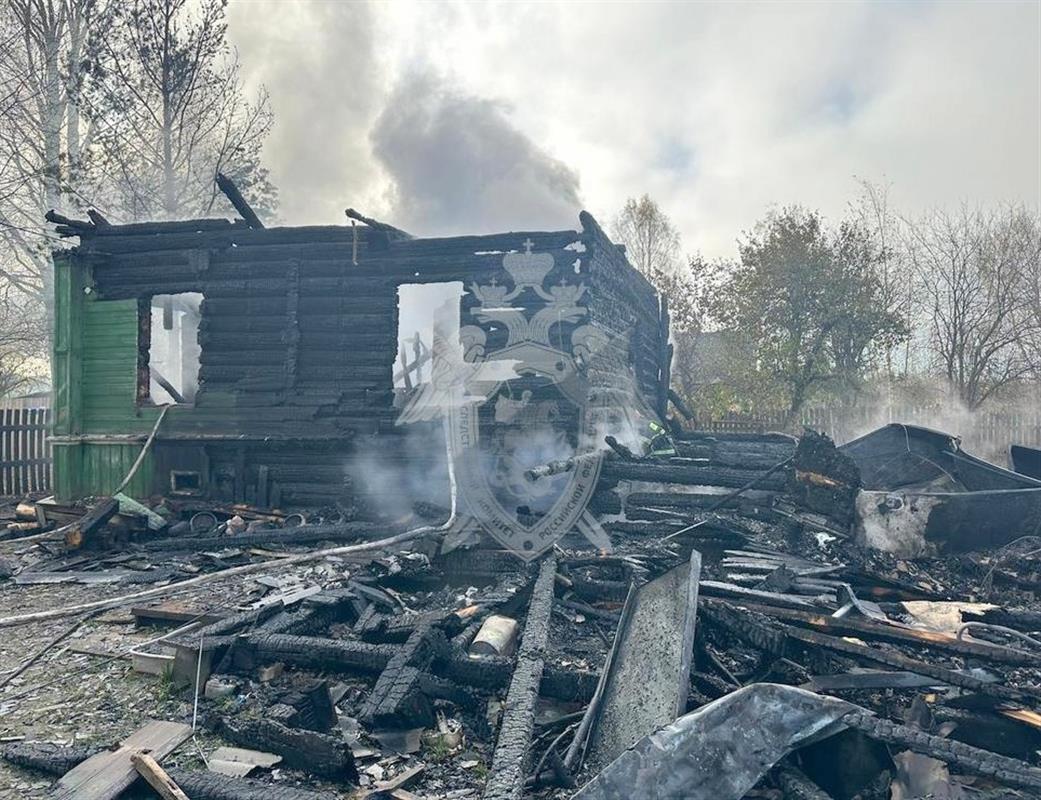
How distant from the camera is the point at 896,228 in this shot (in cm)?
2622

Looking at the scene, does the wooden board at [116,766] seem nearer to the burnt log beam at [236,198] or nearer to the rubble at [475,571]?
the rubble at [475,571]

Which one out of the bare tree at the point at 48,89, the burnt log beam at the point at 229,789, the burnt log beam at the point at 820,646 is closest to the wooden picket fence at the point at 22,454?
the bare tree at the point at 48,89

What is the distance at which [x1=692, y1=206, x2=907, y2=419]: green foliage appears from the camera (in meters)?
19.2

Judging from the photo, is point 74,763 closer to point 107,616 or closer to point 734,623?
point 107,616

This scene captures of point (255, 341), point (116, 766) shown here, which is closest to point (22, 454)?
point (255, 341)

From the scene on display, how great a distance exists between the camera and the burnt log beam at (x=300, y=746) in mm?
3248

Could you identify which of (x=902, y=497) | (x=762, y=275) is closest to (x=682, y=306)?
→ (x=762, y=275)

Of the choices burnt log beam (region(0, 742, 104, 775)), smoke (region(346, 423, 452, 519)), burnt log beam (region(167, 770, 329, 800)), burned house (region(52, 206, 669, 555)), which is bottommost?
burnt log beam (region(0, 742, 104, 775))

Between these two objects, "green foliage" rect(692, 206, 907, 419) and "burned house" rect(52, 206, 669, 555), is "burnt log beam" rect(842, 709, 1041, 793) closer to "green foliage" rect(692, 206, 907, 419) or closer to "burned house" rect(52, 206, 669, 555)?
"burned house" rect(52, 206, 669, 555)

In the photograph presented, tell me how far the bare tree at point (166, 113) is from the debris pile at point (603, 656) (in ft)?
55.3

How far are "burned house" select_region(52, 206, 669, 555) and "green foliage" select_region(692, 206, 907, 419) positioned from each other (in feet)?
33.8

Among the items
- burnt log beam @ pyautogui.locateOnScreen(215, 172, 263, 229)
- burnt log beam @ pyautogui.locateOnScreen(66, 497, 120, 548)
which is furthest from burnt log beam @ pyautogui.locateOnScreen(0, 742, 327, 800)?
burnt log beam @ pyautogui.locateOnScreen(215, 172, 263, 229)

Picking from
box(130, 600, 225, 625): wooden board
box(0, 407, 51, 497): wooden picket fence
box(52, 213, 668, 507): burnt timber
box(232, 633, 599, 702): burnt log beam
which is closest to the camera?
box(232, 633, 599, 702): burnt log beam

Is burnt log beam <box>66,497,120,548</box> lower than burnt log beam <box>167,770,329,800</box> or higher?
higher
